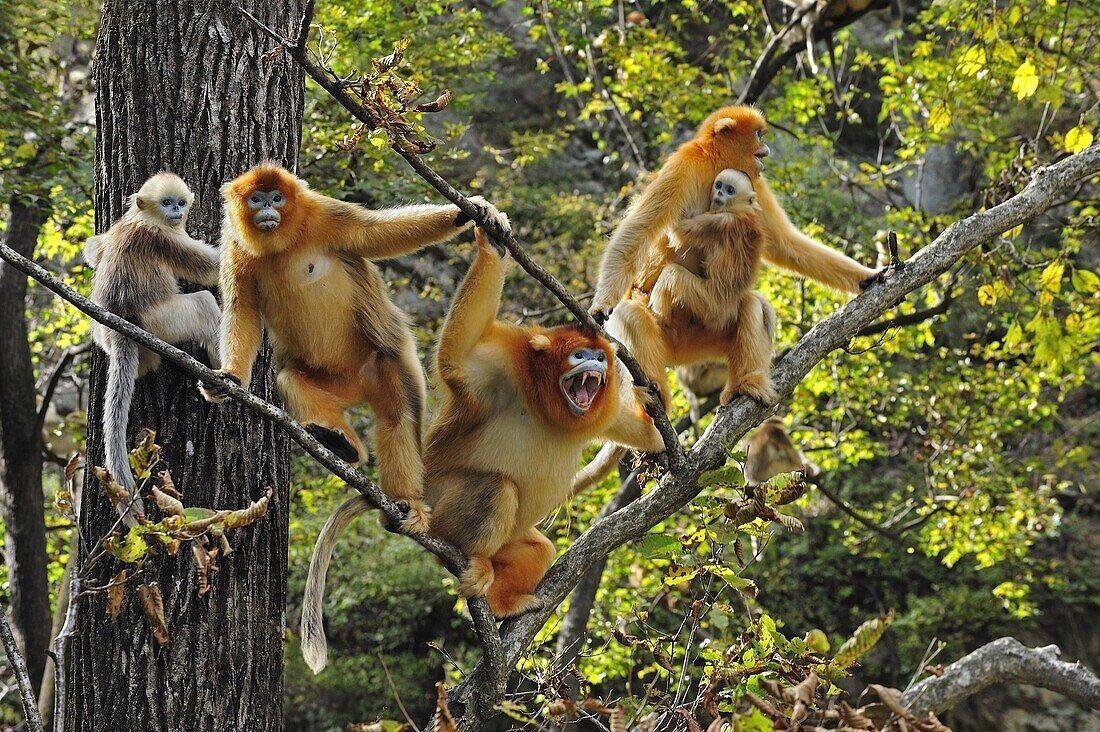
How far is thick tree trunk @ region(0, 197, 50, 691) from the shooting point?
5.72 meters

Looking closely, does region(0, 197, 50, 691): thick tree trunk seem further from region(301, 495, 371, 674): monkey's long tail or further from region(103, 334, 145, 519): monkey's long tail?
region(301, 495, 371, 674): monkey's long tail

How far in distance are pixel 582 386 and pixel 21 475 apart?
14.1ft

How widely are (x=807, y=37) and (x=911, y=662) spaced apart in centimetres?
615

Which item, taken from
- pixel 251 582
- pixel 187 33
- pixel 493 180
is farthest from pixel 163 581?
pixel 493 180

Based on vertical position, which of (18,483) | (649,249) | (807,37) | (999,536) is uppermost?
(807,37)

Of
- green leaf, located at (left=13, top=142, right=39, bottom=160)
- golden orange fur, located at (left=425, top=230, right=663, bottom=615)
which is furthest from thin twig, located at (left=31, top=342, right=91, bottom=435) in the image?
golden orange fur, located at (left=425, top=230, right=663, bottom=615)

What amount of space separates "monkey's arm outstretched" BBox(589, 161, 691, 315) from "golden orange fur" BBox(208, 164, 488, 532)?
91 cm

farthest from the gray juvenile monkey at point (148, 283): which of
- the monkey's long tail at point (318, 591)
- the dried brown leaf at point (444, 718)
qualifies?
the dried brown leaf at point (444, 718)

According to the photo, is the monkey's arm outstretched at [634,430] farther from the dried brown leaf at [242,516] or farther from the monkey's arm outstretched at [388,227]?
the dried brown leaf at [242,516]

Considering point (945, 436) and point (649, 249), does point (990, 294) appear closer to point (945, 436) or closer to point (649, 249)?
point (649, 249)

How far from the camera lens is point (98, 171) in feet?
10.2

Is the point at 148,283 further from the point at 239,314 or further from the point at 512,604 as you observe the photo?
the point at 512,604

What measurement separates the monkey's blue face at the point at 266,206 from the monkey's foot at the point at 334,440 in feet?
2.17

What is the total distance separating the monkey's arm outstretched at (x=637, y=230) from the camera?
13.1 ft
